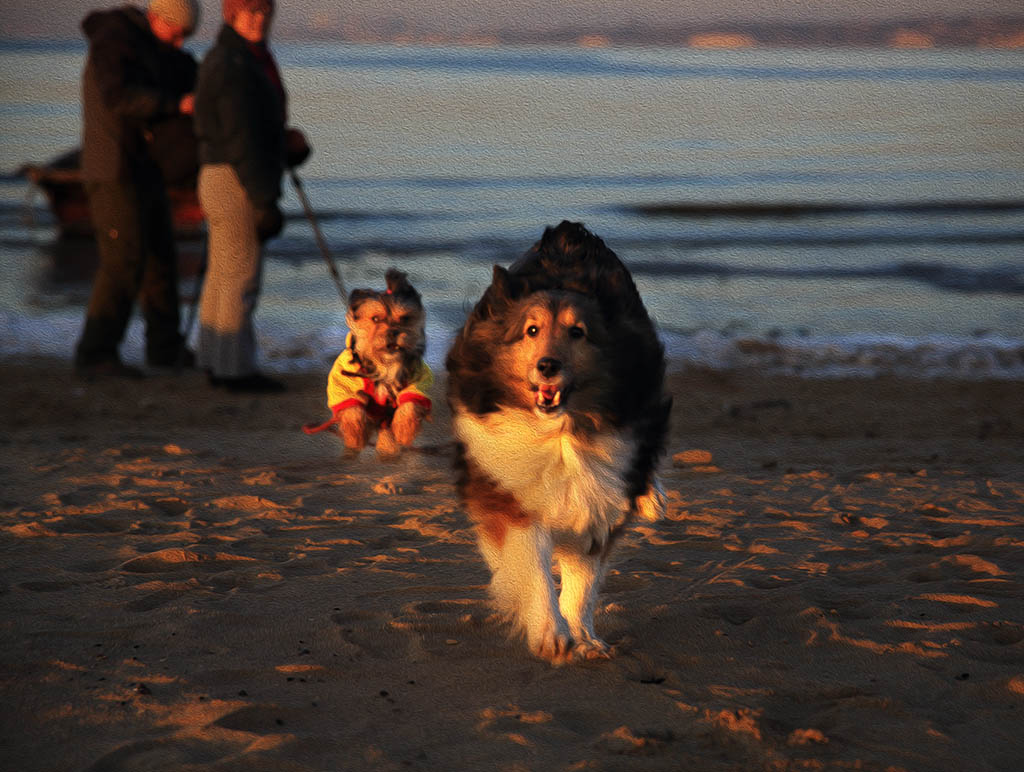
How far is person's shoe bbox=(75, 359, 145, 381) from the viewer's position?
346 inches

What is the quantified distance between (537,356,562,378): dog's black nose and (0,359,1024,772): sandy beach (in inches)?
38.0

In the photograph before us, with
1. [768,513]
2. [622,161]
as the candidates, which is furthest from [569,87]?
[768,513]

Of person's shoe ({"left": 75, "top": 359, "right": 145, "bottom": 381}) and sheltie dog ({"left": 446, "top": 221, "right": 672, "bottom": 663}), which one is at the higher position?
sheltie dog ({"left": 446, "top": 221, "right": 672, "bottom": 663})

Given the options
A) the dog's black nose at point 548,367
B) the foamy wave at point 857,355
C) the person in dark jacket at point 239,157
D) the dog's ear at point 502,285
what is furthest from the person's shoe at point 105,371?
the dog's black nose at point 548,367

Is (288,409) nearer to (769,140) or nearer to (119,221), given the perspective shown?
(119,221)

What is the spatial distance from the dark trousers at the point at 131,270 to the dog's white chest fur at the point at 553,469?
18.2 ft

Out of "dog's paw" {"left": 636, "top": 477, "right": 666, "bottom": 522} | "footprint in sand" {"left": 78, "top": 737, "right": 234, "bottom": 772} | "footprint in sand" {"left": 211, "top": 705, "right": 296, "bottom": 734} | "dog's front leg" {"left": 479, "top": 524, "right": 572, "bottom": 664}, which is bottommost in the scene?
"footprint in sand" {"left": 211, "top": 705, "right": 296, "bottom": 734}

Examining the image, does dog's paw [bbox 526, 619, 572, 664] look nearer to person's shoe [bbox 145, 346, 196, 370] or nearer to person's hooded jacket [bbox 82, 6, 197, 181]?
person's hooded jacket [bbox 82, 6, 197, 181]

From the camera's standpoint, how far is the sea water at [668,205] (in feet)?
37.9

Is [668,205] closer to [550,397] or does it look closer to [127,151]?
[127,151]

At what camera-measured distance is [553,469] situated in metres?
3.85

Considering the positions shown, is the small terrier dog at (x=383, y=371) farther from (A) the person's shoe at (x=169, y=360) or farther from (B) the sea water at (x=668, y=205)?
(A) the person's shoe at (x=169, y=360)

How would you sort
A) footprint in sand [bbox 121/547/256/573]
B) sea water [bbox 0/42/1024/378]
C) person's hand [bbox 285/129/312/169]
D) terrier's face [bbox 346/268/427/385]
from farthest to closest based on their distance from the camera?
1. sea water [bbox 0/42/1024/378]
2. person's hand [bbox 285/129/312/169]
3. terrier's face [bbox 346/268/427/385]
4. footprint in sand [bbox 121/547/256/573]

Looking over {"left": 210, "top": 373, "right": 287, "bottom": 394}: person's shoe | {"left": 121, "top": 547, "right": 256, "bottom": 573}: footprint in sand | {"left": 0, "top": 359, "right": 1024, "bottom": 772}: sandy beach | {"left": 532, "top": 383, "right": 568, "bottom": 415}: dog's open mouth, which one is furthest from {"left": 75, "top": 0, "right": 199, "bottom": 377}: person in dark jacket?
{"left": 532, "top": 383, "right": 568, "bottom": 415}: dog's open mouth
